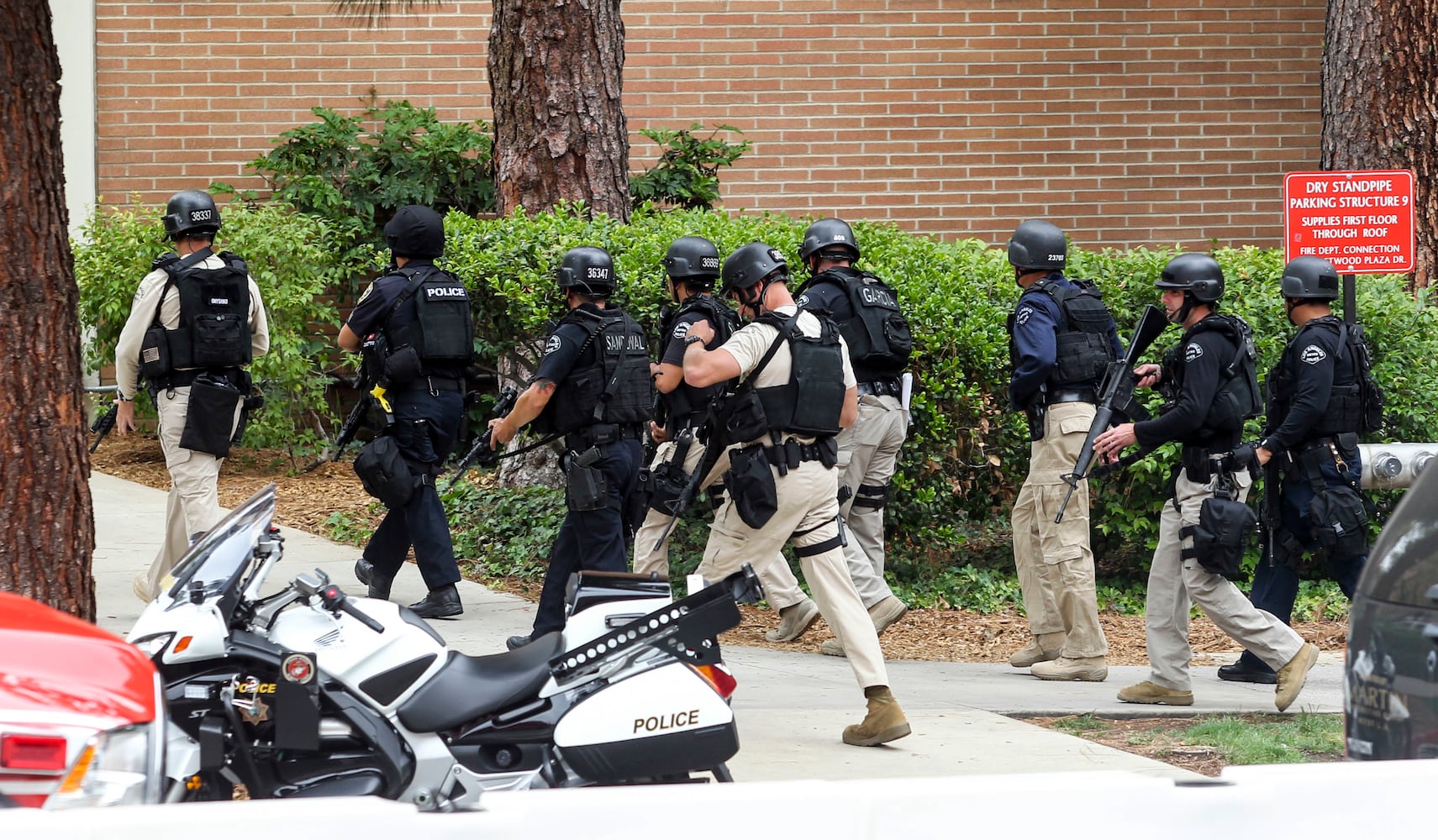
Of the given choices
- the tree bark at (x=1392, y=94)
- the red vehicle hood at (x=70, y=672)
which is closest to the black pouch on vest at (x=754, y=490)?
the red vehicle hood at (x=70, y=672)

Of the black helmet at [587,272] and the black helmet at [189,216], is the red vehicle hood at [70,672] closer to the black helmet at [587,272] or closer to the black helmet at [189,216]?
the black helmet at [587,272]

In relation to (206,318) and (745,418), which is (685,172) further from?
(745,418)

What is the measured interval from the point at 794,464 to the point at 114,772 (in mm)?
3001

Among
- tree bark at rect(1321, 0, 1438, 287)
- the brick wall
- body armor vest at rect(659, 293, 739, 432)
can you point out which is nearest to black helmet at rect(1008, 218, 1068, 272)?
body armor vest at rect(659, 293, 739, 432)

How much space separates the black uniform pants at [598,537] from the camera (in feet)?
22.0

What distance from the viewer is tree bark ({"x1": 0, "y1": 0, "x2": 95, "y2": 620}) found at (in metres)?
4.61

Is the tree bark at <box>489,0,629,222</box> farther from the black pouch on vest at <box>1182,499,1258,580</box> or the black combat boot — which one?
the black pouch on vest at <box>1182,499,1258,580</box>

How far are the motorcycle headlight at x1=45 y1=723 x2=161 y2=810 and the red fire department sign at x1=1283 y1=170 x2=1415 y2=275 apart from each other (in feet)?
21.6

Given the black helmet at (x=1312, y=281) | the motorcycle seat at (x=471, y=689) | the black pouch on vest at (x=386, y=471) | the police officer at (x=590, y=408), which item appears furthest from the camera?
the black pouch on vest at (x=386, y=471)

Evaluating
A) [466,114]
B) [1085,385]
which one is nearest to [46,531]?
[1085,385]

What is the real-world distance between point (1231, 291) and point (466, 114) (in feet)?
22.2

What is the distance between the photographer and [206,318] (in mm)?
7109

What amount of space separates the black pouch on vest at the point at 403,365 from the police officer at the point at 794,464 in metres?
2.07

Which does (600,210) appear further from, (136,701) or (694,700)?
(136,701)
